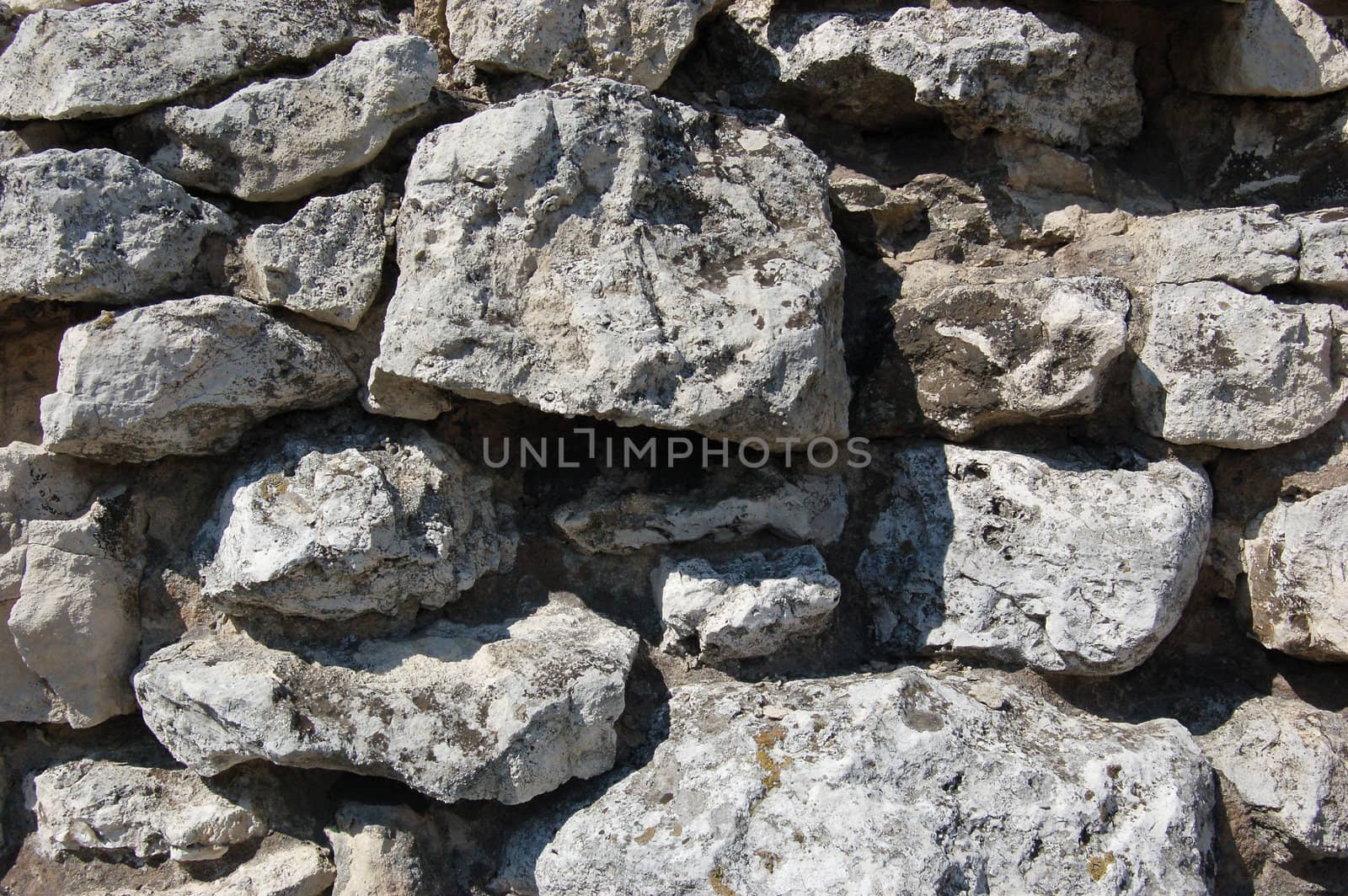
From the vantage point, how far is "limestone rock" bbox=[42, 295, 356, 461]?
2.12 meters

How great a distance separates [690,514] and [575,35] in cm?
118

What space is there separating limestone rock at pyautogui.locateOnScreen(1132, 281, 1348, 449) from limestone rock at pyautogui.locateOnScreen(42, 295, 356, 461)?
187 cm

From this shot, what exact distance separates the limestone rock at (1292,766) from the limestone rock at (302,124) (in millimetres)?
2371

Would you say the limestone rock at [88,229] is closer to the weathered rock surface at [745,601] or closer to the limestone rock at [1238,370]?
the weathered rock surface at [745,601]

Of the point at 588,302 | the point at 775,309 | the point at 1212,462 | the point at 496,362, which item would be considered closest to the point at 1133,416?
the point at 1212,462

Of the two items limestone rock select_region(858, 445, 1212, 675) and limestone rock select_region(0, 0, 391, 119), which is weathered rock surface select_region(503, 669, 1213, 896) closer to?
limestone rock select_region(858, 445, 1212, 675)

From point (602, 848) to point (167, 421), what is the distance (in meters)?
1.28

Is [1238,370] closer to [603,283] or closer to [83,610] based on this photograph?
[603,283]

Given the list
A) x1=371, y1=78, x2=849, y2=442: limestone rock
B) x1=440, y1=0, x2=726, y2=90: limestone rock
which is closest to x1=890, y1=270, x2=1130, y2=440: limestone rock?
x1=371, y1=78, x2=849, y2=442: limestone rock

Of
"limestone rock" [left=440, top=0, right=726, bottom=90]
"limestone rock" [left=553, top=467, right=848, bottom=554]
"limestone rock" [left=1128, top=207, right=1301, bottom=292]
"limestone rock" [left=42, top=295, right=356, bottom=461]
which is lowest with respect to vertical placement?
"limestone rock" [left=553, top=467, right=848, bottom=554]

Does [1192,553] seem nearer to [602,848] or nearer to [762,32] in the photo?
[602,848]

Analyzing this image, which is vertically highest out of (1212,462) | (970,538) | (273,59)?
(273,59)

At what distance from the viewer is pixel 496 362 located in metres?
2.10

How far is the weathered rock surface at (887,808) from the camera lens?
2.01 metres
